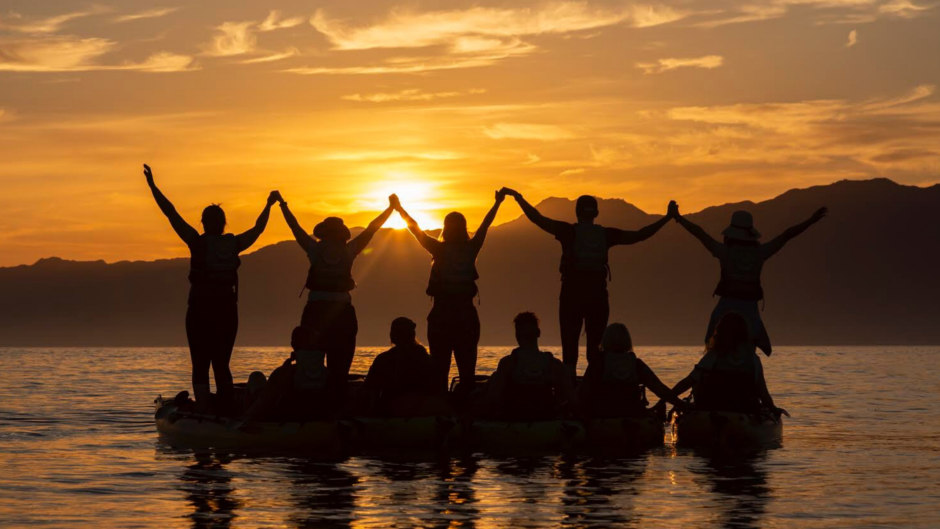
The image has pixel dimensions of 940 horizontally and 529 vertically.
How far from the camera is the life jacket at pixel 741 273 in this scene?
23.0 meters

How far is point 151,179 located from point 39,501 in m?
5.92

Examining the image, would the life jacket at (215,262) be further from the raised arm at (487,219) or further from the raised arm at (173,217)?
the raised arm at (487,219)

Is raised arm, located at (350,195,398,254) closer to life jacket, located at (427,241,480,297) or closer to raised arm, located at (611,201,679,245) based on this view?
life jacket, located at (427,241,480,297)

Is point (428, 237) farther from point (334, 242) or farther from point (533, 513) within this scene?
point (533, 513)

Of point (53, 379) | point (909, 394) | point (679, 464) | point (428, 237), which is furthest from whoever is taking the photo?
point (53, 379)

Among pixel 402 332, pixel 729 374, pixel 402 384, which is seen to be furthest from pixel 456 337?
pixel 729 374

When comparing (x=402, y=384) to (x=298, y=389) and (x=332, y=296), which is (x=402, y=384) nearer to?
(x=298, y=389)

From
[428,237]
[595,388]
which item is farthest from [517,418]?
[428,237]

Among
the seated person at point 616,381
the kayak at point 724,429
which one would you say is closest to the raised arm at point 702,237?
the seated person at point 616,381

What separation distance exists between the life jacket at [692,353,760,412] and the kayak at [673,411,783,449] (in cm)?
16

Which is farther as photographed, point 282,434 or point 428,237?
point 428,237

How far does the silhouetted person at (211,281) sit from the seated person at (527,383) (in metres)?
4.10

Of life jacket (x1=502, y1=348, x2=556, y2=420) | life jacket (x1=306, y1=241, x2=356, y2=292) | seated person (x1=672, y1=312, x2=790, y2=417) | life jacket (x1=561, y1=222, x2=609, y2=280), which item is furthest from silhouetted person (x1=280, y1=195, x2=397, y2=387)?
seated person (x1=672, y1=312, x2=790, y2=417)

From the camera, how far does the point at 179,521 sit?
15.5m
